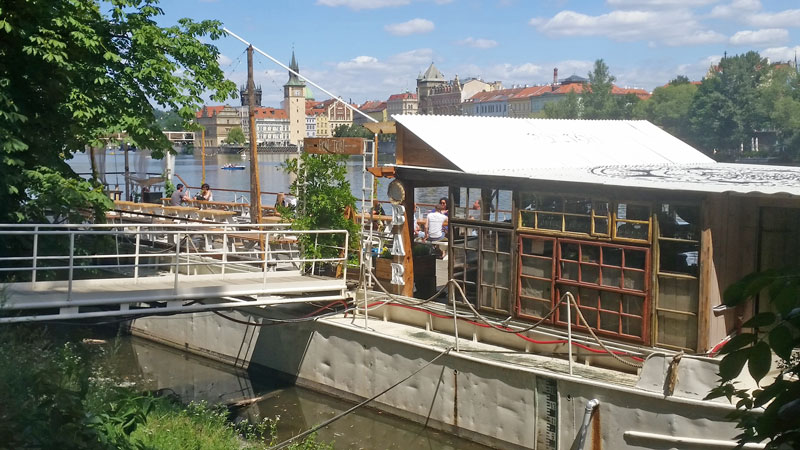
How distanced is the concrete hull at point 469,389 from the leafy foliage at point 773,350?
6.64 m

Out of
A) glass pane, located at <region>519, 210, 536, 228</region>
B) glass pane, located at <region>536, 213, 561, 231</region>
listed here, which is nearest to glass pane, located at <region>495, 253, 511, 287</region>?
glass pane, located at <region>519, 210, 536, 228</region>

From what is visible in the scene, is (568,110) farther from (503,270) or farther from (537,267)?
(537,267)

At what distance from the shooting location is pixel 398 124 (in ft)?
47.0

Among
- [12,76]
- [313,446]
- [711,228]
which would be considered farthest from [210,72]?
[711,228]

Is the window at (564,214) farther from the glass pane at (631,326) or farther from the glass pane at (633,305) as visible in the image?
the glass pane at (631,326)

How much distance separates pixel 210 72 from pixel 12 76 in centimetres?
330

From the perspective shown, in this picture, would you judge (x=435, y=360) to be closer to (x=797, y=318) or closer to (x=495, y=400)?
(x=495, y=400)

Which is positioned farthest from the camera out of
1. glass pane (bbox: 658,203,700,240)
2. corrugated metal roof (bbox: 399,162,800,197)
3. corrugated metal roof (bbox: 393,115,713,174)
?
corrugated metal roof (bbox: 393,115,713,174)

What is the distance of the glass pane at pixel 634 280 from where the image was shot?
37.8ft

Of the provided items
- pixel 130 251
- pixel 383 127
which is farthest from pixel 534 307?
pixel 130 251

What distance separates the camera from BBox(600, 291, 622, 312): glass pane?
11.8 meters

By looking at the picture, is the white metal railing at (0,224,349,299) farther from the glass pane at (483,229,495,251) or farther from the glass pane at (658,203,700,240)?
the glass pane at (658,203,700,240)

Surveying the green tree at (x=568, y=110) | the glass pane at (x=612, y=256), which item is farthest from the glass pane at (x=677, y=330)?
the green tree at (x=568, y=110)

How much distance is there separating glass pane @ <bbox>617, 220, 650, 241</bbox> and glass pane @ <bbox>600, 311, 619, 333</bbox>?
116cm
